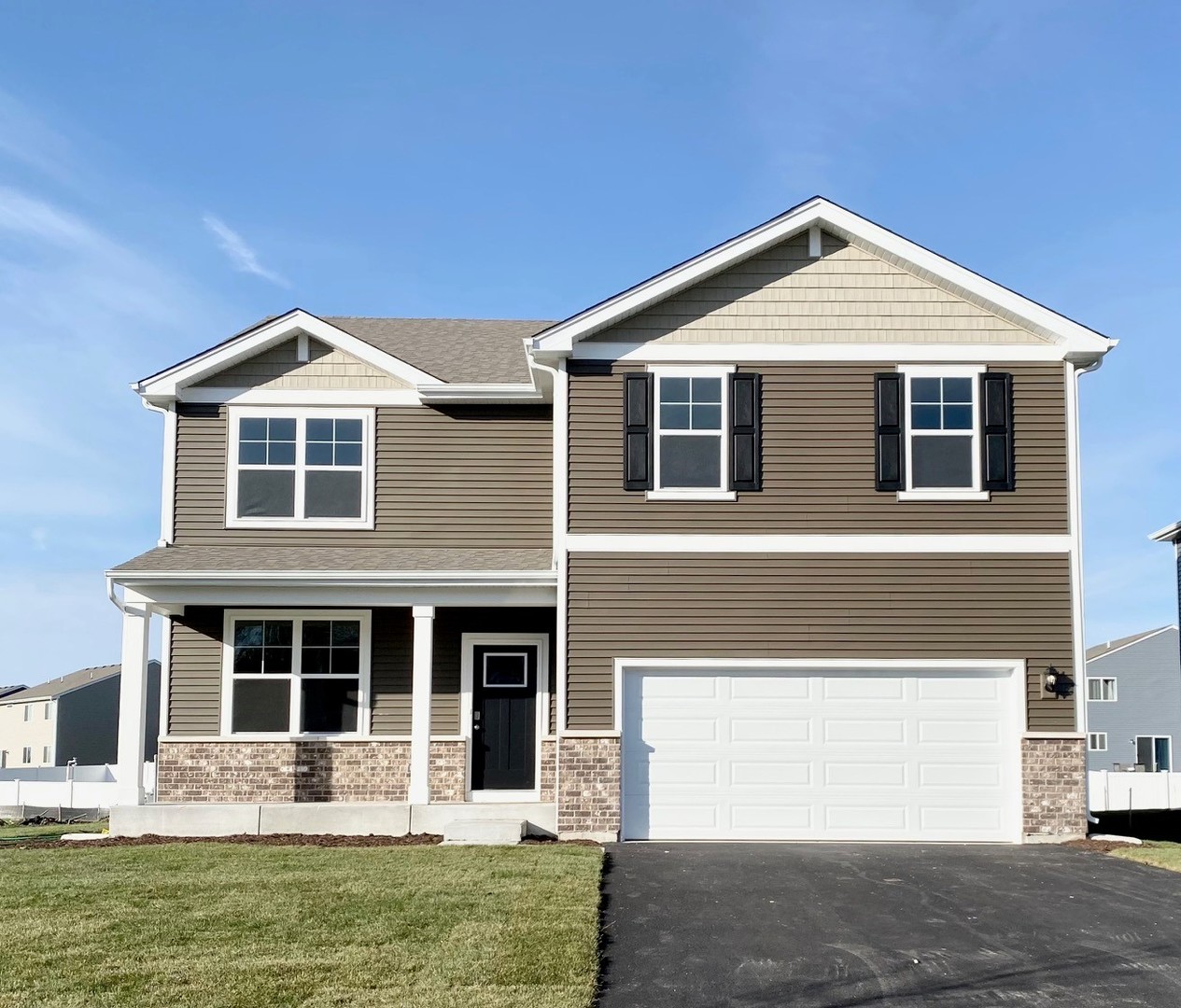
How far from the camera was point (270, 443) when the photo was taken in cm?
1733

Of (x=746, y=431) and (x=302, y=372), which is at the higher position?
(x=302, y=372)

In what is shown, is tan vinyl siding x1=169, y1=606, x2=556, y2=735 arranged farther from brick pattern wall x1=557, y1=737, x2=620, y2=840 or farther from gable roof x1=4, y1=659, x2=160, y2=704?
gable roof x1=4, y1=659, x2=160, y2=704

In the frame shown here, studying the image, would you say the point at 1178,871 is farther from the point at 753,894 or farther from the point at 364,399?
the point at 364,399

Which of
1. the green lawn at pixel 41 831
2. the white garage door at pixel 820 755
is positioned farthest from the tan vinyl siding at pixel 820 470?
the green lawn at pixel 41 831

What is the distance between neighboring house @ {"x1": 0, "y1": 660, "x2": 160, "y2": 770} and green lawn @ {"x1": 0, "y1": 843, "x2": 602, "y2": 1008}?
33380 millimetres

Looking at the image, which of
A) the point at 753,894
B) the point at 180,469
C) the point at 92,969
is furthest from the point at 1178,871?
the point at 180,469

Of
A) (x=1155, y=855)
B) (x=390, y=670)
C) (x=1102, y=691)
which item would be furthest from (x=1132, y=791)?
(x=390, y=670)

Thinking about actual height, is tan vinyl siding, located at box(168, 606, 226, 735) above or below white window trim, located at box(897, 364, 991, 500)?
below

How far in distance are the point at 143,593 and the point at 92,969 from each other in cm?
820

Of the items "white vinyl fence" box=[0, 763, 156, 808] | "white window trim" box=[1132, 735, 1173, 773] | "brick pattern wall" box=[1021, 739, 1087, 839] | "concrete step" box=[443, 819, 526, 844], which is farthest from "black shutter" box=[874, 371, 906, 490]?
"white window trim" box=[1132, 735, 1173, 773]

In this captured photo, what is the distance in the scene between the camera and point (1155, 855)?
13.7 metres

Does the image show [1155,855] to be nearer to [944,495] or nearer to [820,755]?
[820,755]

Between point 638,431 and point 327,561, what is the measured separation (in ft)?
13.8

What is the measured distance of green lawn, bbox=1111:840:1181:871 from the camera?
13.2 meters
